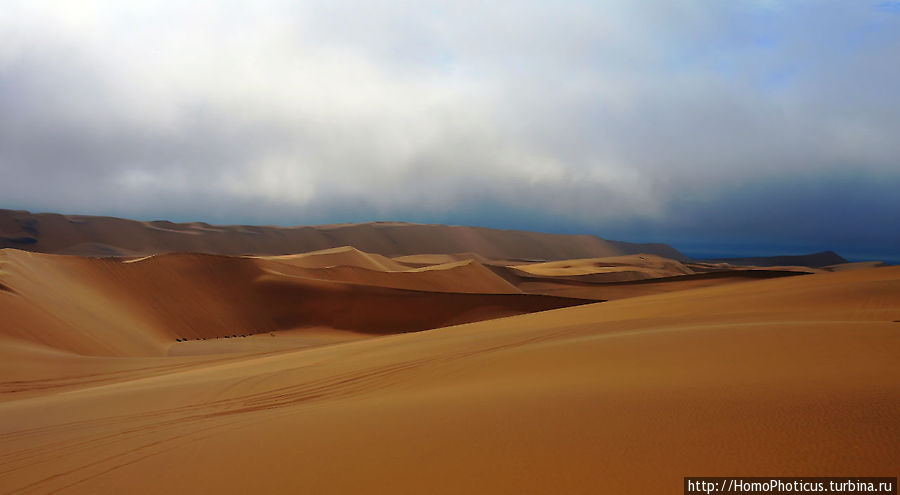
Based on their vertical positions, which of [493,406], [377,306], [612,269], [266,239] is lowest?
[377,306]

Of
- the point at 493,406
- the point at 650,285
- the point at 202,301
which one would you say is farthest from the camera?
the point at 650,285

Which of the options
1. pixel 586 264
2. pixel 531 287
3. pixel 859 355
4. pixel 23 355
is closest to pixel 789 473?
pixel 859 355

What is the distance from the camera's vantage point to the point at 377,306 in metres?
26.0

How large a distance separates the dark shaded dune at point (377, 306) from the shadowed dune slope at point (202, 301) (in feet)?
0.15

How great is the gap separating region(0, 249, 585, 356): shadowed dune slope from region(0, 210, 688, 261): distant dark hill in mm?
52494

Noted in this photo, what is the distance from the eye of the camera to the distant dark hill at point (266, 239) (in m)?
Result: 75.1

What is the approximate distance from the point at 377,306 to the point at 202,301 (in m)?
7.60

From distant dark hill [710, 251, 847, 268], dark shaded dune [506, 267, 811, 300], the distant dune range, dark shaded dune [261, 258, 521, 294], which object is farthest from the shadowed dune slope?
distant dark hill [710, 251, 847, 268]

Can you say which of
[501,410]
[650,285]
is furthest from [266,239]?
[501,410]

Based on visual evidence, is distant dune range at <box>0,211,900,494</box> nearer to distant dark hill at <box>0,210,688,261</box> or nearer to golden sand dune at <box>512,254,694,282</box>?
golden sand dune at <box>512,254,694,282</box>

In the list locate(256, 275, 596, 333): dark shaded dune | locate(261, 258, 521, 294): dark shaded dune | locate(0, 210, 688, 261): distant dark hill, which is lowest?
locate(256, 275, 596, 333): dark shaded dune

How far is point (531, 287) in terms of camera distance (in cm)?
4553

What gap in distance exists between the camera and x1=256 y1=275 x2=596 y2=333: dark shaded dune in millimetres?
24891

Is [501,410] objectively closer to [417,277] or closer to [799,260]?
[417,277]
